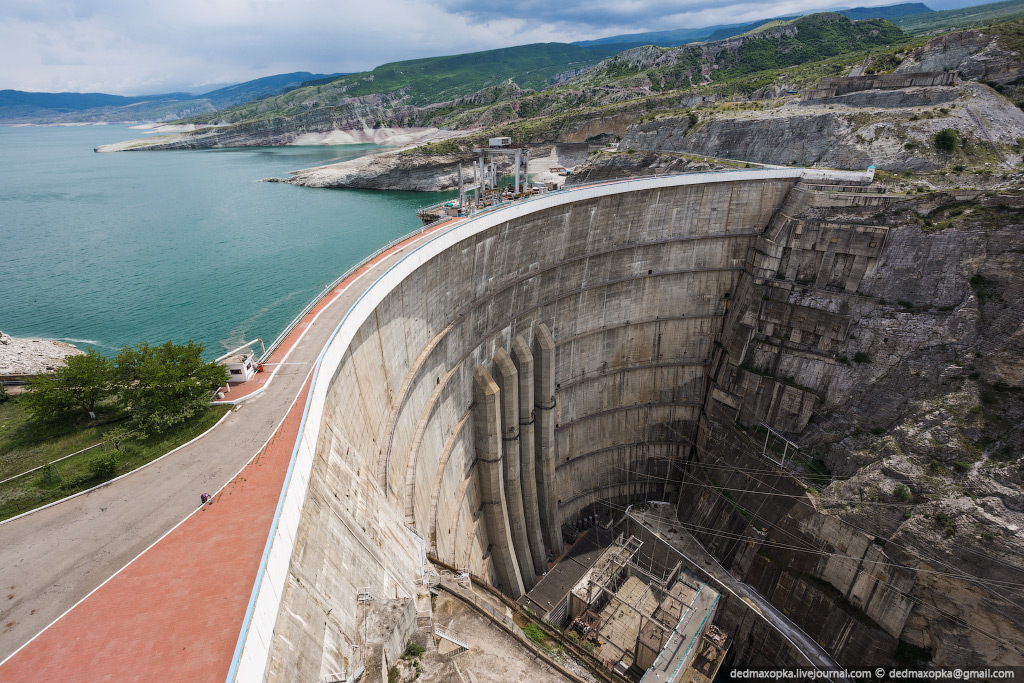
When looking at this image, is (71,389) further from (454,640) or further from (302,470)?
(454,640)

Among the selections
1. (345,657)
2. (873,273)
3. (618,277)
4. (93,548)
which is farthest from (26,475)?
(873,273)

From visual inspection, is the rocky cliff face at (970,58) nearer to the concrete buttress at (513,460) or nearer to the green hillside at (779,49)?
the concrete buttress at (513,460)

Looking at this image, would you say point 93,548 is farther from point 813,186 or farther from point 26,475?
point 813,186

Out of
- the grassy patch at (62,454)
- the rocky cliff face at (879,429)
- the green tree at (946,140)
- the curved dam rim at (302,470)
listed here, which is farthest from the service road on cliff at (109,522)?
the green tree at (946,140)

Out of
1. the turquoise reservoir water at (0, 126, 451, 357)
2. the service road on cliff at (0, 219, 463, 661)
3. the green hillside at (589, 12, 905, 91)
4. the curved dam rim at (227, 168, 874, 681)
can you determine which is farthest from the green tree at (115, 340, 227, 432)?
the green hillside at (589, 12, 905, 91)

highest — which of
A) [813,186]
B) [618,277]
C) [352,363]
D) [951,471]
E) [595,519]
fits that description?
[813,186]

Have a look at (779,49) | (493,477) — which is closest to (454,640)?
(493,477)
